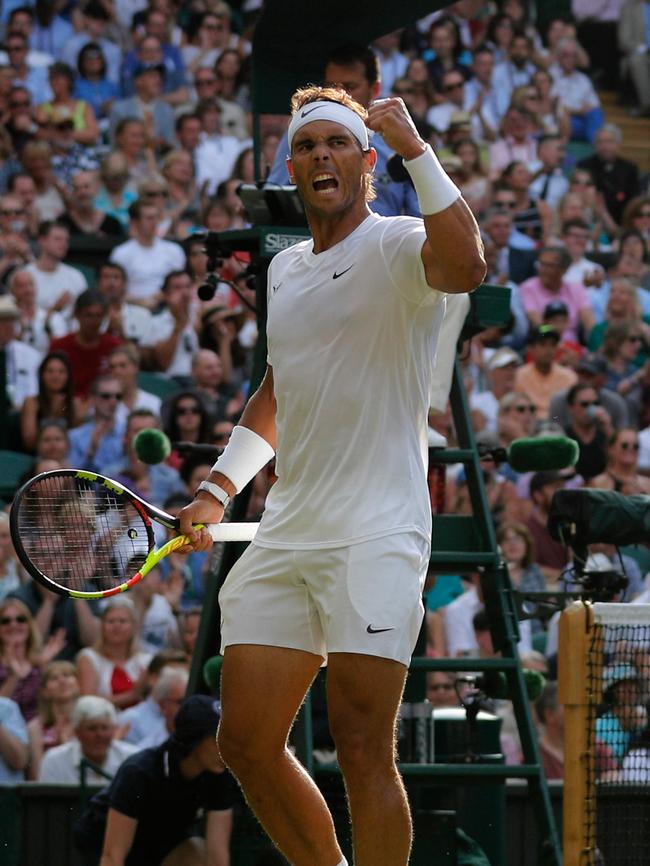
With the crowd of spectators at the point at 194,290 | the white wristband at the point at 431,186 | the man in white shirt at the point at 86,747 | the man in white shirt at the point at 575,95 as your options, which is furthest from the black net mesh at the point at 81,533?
the man in white shirt at the point at 575,95

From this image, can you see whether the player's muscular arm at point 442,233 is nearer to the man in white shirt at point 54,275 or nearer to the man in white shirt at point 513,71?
the man in white shirt at point 54,275

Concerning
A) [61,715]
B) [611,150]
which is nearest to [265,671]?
[61,715]

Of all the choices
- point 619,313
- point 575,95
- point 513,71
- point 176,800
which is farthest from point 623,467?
point 575,95

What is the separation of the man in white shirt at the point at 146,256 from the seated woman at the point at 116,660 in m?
3.59

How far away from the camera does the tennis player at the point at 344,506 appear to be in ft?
16.2

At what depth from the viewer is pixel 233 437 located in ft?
18.6

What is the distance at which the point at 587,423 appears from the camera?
12641mm

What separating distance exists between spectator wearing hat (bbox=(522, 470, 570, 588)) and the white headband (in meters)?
6.66

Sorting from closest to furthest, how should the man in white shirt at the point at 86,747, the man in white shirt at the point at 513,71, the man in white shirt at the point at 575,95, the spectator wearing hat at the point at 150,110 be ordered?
the man in white shirt at the point at 86,747 < the spectator wearing hat at the point at 150,110 < the man in white shirt at the point at 513,71 < the man in white shirt at the point at 575,95

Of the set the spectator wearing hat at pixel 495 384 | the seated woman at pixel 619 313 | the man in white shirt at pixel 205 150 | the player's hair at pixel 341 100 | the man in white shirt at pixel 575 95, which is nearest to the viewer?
the player's hair at pixel 341 100

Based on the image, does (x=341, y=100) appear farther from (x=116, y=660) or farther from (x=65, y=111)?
(x=65, y=111)

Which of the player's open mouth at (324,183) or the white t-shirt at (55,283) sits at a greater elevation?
the white t-shirt at (55,283)

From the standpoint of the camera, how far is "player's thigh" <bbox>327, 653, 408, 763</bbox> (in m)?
4.93

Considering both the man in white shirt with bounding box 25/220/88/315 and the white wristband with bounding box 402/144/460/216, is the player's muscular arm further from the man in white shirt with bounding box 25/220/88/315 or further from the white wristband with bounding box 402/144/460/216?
the man in white shirt with bounding box 25/220/88/315
